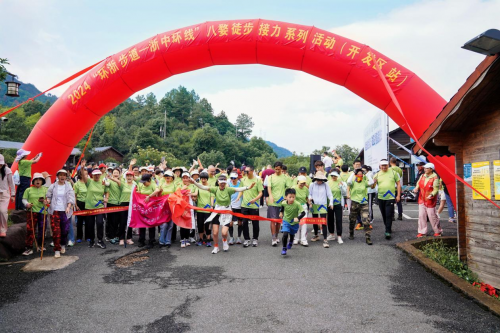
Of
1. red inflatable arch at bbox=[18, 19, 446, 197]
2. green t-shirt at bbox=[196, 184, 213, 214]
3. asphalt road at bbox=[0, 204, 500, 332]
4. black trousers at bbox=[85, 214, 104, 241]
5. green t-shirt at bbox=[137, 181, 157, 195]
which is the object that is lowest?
asphalt road at bbox=[0, 204, 500, 332]

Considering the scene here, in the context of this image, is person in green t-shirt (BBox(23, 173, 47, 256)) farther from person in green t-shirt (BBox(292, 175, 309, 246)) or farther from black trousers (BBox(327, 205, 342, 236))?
black trousers (BBox(327, 205, 342, 236))

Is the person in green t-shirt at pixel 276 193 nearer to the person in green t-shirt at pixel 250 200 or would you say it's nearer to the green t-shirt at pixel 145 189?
the person in green t-shirt at pixel 250 200

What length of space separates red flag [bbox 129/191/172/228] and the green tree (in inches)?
3815

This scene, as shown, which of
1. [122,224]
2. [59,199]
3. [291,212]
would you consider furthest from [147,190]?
[291,212]

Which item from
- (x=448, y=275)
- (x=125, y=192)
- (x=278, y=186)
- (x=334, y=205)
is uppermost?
(x=278, y=186)

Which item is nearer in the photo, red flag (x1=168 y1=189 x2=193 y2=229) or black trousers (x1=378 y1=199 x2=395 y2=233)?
red flag (x1=168 y1=189 x2=193 y2=229)

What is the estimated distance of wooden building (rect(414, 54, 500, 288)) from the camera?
4.89 metres

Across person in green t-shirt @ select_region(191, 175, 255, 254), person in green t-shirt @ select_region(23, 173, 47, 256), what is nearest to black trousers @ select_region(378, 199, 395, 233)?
person in green t-shirt @ select_region(191, 175, 255, 254)

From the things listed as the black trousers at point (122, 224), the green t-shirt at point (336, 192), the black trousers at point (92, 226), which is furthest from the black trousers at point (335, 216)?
the black trousers at point (92, 226)

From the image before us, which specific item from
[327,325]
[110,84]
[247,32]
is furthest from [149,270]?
[247,32]

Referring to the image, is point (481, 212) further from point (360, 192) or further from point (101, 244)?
point (101, 244)

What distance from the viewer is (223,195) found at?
25.1 ft

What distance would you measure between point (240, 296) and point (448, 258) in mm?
3977

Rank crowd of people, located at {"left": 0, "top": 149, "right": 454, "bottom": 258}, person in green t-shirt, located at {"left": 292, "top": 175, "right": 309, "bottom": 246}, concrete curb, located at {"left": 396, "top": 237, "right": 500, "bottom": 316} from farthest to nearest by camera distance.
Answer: person in green t-shirt, located at {"left": 292, "top": 175, "right": 309, "bottom": 246}
crowd of people, located at {"left": 0, "top": 149, "right": 454, "bottom": 258}
concrete curb, located at {"left": 396, "top": 237, "right": 500, "bottom": 316}
